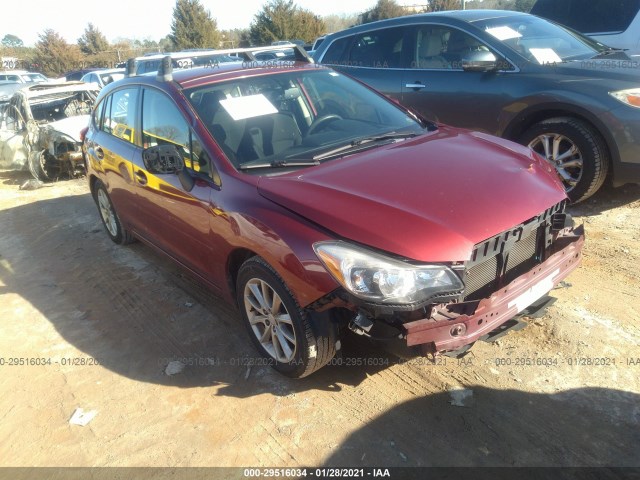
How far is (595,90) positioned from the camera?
452 centimetres

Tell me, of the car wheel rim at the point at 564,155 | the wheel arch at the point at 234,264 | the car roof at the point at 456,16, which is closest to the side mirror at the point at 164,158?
the wheel arch at the point at 234,264

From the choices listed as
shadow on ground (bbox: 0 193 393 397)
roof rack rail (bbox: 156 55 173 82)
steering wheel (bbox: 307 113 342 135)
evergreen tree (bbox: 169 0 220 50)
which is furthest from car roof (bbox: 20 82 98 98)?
evergreen tree (bbox: 169 0 220 50)

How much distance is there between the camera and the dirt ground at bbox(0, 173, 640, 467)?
8.21 ft

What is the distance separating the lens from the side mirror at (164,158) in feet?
10.3

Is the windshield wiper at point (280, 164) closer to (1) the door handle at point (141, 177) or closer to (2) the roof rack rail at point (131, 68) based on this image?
(1) the door handle at point (141, 177)

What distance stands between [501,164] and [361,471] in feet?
6.05

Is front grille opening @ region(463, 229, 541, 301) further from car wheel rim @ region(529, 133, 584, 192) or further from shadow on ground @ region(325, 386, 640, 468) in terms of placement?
car wheel rim @ region(529, 133, 584, 192)

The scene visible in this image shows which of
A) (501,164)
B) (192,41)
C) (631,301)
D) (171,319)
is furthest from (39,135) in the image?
(192,41)

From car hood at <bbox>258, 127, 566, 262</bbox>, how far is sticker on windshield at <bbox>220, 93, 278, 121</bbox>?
0.72 m

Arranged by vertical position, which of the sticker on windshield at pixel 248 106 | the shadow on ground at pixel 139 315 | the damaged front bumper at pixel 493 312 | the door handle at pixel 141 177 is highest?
the sticker on windshield at pixel 248 106

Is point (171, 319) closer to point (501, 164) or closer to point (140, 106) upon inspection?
point (140, 106)

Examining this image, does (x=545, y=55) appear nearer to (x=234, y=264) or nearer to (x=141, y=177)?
(x=234, y=264)

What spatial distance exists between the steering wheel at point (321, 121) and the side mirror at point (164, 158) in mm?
883

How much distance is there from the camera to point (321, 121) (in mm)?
3529
